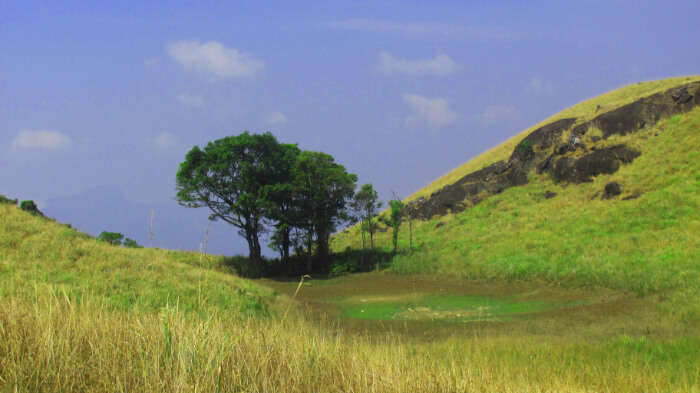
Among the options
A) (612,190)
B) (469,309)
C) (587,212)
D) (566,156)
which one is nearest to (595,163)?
(566,156)

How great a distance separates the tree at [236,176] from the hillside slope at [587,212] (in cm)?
1137

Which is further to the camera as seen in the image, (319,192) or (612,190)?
(319,192)

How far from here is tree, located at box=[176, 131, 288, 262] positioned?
38094 millimetres

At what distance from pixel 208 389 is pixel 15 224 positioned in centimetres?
2213

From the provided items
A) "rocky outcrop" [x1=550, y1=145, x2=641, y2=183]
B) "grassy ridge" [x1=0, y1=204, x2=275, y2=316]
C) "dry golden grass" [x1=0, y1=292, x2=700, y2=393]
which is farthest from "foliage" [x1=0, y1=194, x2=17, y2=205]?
"rocky outcrop" [x1=550, y1=145, x2=641, y2=183]

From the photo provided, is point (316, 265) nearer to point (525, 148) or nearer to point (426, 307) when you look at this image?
point (426, 307)

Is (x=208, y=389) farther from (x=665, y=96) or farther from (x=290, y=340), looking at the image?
(x=665, y=96)

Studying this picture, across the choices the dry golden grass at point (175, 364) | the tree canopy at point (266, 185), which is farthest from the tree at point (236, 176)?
the dry golden grass at point (175, 364)

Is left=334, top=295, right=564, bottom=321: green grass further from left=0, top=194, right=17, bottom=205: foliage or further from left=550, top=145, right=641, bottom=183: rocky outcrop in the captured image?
left=550, top=145, right=641, bottom=183: rocky outcrop

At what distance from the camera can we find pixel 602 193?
119ft

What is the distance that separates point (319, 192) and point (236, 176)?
6741 mm

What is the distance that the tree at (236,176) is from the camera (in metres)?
38.1

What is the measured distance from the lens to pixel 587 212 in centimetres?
3366

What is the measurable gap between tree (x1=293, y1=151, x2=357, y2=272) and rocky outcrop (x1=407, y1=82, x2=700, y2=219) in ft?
44.2
